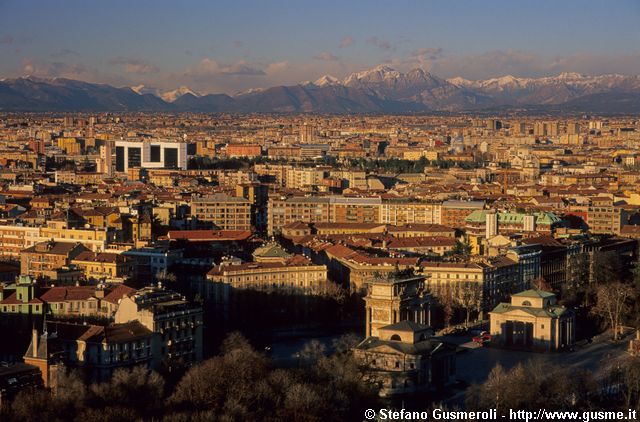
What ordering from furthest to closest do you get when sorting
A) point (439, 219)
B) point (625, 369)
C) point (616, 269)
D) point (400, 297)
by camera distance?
point (439, 219) → point (616, 269) → point (400, 297) → point (625, 369)

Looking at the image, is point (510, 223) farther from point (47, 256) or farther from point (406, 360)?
point (406, 360)

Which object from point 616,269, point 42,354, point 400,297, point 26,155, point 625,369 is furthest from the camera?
point 26,155

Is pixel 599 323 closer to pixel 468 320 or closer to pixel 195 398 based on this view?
pixel 468 320

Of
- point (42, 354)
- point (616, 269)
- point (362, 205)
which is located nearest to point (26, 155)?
point (362, 205)

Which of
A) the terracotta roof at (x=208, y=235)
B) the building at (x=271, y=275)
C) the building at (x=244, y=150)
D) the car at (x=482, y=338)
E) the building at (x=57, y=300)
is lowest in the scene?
the building at (x=244, y=150)

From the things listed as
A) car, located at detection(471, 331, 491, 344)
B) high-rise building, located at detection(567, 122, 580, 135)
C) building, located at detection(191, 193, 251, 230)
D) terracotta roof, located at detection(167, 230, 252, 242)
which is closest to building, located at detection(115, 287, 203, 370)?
car, located at detection(471, 331, 491, 344)

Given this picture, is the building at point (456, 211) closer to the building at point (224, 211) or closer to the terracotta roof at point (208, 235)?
the building at point (224, 211)

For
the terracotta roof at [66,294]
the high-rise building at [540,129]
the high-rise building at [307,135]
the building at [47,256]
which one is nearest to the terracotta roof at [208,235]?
the building at [47,256]
